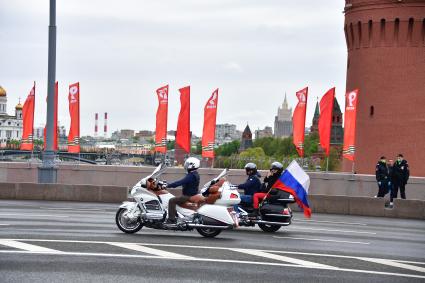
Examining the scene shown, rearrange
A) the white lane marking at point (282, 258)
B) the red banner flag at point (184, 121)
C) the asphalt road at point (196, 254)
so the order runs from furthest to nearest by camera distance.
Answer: the red banner flag at point (184, 121) → the white lane marking at point (282, 258) → the asphalt road at point (196, 254)

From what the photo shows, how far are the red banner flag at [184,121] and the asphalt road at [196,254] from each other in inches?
729

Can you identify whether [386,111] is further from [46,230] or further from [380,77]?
[46,230]

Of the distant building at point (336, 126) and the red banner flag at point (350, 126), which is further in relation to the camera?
the distant building at point (336, 126)

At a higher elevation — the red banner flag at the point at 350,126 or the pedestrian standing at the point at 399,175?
the red banner flag at the point at 350,126

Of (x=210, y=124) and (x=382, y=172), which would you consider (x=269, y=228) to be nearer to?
(x=382, y=172)

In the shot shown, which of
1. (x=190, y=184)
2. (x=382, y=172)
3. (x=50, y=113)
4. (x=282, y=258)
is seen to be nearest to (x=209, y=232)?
(x=190, y=184)

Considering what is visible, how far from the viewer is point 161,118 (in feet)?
136

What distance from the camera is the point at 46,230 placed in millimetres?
18453

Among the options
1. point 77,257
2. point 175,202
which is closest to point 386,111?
point 175,202

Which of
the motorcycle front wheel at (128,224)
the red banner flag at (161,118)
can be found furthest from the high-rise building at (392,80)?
the motorcycle front wheel at (128,224)

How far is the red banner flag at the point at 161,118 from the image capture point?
4109 centimetres

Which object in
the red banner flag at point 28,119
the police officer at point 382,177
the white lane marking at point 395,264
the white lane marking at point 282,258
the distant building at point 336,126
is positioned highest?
the distant building at point 336,126

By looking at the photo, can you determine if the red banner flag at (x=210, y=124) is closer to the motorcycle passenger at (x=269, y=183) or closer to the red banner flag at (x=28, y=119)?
the red banner flag at (x=28, y=119)

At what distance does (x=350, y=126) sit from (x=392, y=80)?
19435mm
